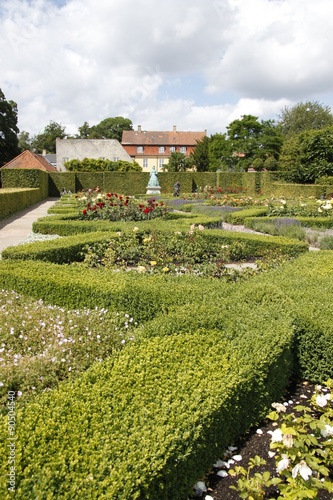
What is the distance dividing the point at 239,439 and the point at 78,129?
84.3 metres

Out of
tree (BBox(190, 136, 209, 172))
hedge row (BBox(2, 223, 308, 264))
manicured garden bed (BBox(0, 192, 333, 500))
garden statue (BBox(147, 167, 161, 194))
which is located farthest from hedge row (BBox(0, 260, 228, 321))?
tree (BBox(190, 136, 209, 172))

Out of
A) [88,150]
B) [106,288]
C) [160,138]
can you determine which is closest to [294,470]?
[106,288]

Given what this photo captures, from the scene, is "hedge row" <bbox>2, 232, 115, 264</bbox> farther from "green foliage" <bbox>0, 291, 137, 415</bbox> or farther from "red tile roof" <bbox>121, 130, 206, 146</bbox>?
"red tile roof" <bbox>121, 130, 206, 146</bbox>

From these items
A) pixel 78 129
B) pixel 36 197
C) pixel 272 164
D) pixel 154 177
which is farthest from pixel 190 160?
pixel 78 129

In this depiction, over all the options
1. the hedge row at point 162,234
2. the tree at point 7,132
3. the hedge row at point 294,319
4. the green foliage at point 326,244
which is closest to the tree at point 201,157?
the tree at point 7,132

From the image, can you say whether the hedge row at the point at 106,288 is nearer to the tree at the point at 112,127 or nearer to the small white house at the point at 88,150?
the small white house at the point at 88,150

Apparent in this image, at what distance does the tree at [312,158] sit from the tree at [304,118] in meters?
23.2

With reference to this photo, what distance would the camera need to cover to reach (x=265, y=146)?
48.1m

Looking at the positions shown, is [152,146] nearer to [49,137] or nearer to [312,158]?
[49,137]

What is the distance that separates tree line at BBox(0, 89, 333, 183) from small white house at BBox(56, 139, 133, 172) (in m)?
6.12

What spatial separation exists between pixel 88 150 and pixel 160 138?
18.4 m

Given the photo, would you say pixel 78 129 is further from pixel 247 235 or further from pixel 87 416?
pixel 87 416

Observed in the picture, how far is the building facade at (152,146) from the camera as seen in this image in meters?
66.4

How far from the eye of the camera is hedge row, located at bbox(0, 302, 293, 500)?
1.99 metres
